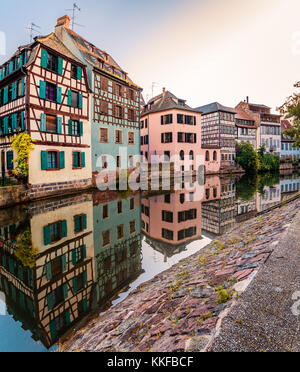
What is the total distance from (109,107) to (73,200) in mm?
11534

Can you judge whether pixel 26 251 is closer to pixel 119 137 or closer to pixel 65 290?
pixel 65 290

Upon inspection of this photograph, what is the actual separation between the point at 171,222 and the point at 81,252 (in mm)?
4819

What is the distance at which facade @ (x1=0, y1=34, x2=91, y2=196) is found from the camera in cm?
1531

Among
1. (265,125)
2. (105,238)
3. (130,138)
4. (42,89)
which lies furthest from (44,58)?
(265,125)

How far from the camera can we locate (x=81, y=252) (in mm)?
6969

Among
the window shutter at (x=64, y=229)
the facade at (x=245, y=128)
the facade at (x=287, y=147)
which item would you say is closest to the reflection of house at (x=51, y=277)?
the window shutter at (x=64, y=229)

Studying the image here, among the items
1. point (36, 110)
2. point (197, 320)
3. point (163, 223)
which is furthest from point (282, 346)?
point (36, 110)

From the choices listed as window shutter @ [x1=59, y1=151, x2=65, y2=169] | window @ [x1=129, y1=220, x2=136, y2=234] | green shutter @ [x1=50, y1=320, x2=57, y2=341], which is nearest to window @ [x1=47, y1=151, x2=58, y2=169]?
window shutter @ [x1=59, y1=151, x2=65, y2=169]

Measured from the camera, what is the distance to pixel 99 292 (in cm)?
496

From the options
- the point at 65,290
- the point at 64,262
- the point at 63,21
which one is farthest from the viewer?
the point at 63,21

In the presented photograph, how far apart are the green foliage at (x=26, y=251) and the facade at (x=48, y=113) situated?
7366mm

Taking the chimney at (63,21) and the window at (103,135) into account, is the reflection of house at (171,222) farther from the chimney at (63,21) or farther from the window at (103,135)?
the chimney at (63,21)

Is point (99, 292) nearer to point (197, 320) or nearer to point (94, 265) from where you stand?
point (94, 265)

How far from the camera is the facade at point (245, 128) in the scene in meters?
45.5
